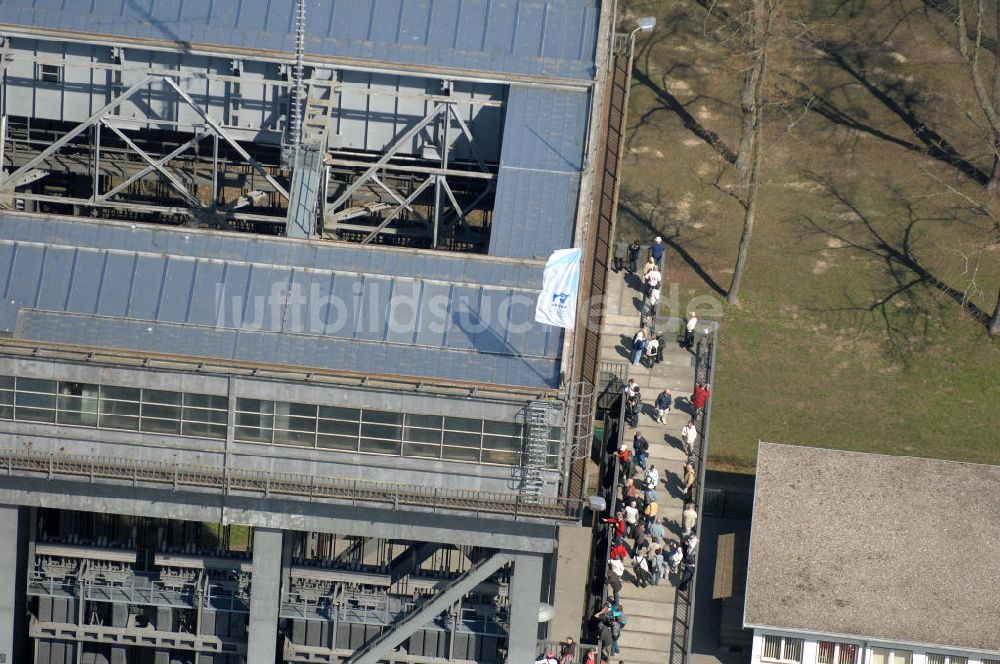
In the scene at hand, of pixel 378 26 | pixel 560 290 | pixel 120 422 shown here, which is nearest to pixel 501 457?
pixel 560 290

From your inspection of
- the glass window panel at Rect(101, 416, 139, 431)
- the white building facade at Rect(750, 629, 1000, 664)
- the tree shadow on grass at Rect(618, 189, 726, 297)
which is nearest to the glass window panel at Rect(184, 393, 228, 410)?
the glass window panel at Rect(101, 416, 139, 431)

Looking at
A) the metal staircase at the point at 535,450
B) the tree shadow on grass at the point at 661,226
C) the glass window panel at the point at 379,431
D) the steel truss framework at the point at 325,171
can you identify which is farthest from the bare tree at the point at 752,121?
the glass window panel at the point at 379,431

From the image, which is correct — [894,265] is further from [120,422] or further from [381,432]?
[120,422]

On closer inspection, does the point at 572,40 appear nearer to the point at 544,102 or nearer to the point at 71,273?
the point at 544,102

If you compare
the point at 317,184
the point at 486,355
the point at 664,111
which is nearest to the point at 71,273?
the point at 317,184

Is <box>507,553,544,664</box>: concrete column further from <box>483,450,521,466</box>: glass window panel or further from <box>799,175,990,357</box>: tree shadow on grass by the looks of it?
<box>799,175,990,357</box>: tree shadow on grass

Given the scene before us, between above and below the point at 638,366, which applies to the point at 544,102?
above

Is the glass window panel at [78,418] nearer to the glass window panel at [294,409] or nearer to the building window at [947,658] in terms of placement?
the glass window panel at [294,409]

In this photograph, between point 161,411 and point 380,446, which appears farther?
point 161,411
